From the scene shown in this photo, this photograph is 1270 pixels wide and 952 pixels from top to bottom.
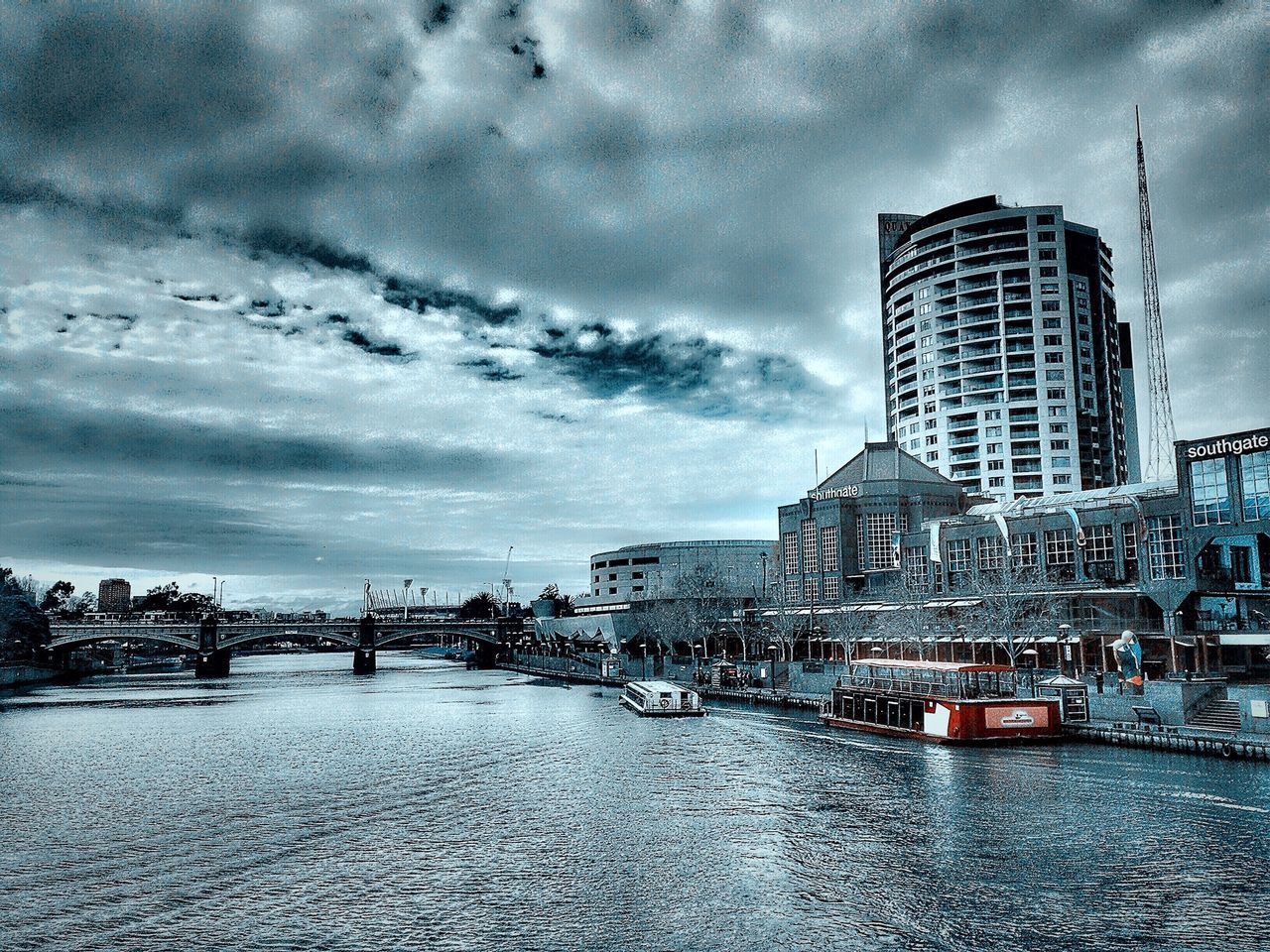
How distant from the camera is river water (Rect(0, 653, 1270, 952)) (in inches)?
1217

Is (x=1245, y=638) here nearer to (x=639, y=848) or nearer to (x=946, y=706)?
(x=946, y=706)

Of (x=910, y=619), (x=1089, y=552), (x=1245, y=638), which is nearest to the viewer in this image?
(x=1245, y=638)

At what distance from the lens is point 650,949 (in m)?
29.2

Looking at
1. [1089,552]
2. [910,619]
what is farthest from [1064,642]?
[1089,552]

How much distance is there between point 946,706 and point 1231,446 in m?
46.3

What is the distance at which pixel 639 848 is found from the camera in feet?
135

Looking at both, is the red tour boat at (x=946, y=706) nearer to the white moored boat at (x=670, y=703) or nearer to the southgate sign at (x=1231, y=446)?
the white moored boat at (x=670, y=703)

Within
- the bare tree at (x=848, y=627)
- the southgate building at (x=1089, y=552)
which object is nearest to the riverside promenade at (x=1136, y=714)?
the bare tree at (x=848, y=627)

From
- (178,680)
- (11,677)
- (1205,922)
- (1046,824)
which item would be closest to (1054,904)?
(1205,922)

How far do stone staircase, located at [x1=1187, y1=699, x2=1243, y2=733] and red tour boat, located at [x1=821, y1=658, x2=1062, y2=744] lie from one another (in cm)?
814

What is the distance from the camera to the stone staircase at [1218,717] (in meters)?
59.6

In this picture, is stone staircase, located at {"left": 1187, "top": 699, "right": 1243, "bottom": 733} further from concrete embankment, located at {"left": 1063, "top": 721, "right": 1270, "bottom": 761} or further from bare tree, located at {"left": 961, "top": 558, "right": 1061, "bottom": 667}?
bare tree, located at {"left": 961, "top": 558, "right": 1061, "bottom": 667}

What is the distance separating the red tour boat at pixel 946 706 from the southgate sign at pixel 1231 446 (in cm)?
3499

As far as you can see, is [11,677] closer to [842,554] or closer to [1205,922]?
[842,554]
